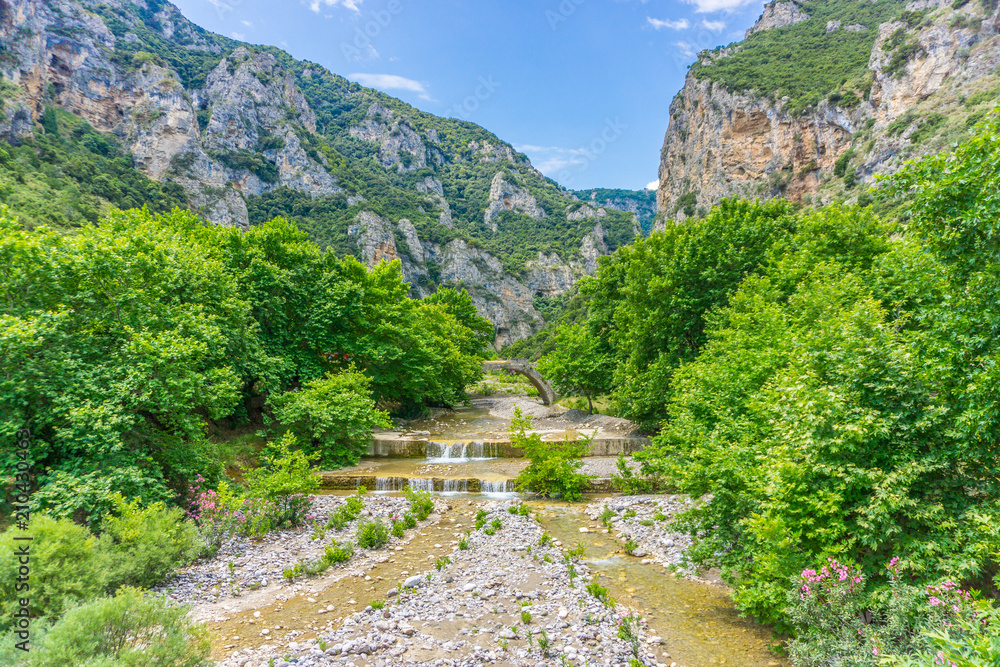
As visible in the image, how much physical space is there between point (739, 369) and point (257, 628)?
11.9m

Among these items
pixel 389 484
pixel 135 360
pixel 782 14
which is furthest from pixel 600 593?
pixel 782 14

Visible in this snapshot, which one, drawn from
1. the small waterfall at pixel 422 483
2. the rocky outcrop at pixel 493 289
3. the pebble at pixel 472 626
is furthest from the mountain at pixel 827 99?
the pebble at pixel 472 626

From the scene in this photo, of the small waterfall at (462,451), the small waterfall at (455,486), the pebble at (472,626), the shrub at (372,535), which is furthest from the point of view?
the small waterfall at (462,451)

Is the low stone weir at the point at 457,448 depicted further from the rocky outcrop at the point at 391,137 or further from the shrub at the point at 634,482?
the rocky outcrop at the point at 391,137

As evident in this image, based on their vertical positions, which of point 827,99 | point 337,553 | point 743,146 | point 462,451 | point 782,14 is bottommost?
point 462,451

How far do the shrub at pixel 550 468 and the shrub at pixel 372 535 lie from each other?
20.3 feet

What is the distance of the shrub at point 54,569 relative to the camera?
21.2 ft

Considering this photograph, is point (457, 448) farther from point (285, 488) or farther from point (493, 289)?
point (493, 289)

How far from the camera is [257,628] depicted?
25.4ft

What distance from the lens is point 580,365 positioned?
91.1 feet

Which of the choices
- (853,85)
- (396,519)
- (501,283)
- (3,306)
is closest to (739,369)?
(396,519)

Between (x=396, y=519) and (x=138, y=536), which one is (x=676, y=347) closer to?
(x=396, y=519)

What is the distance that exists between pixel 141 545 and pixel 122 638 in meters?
4.13

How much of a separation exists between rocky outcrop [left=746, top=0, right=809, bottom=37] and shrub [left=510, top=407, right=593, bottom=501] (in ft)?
501
